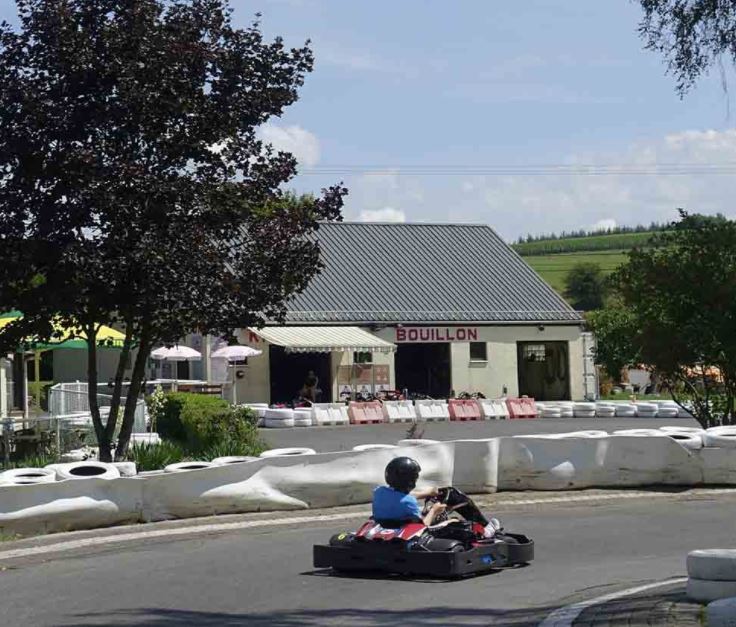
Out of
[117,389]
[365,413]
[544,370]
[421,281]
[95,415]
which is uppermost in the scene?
[421,281]

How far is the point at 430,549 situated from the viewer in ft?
37.5

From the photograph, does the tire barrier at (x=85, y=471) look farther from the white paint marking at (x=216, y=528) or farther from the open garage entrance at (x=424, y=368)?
the open garage entrance at (x=424, y=368)

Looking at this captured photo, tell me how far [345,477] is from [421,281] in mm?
36449

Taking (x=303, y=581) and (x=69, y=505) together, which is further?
(x=69, y=505)

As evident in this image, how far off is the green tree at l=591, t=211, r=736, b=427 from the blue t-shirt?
1055 centimetres

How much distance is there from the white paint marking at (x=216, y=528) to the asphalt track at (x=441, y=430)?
1086cm

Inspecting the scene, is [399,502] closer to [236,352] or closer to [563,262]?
[236,352]

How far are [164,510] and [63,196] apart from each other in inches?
197

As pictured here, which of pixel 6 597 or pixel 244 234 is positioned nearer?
Answer: pixel 6 597

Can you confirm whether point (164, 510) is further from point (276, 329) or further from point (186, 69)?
point (276, 329)

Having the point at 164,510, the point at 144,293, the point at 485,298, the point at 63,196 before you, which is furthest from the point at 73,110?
the point at 485,298

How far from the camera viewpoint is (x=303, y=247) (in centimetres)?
2020

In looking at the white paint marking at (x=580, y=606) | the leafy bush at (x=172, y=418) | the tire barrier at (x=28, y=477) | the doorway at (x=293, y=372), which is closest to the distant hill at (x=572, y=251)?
the doorway at (x=293, y=372)

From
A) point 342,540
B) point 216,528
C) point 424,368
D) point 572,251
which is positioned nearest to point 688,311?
point 216,528
